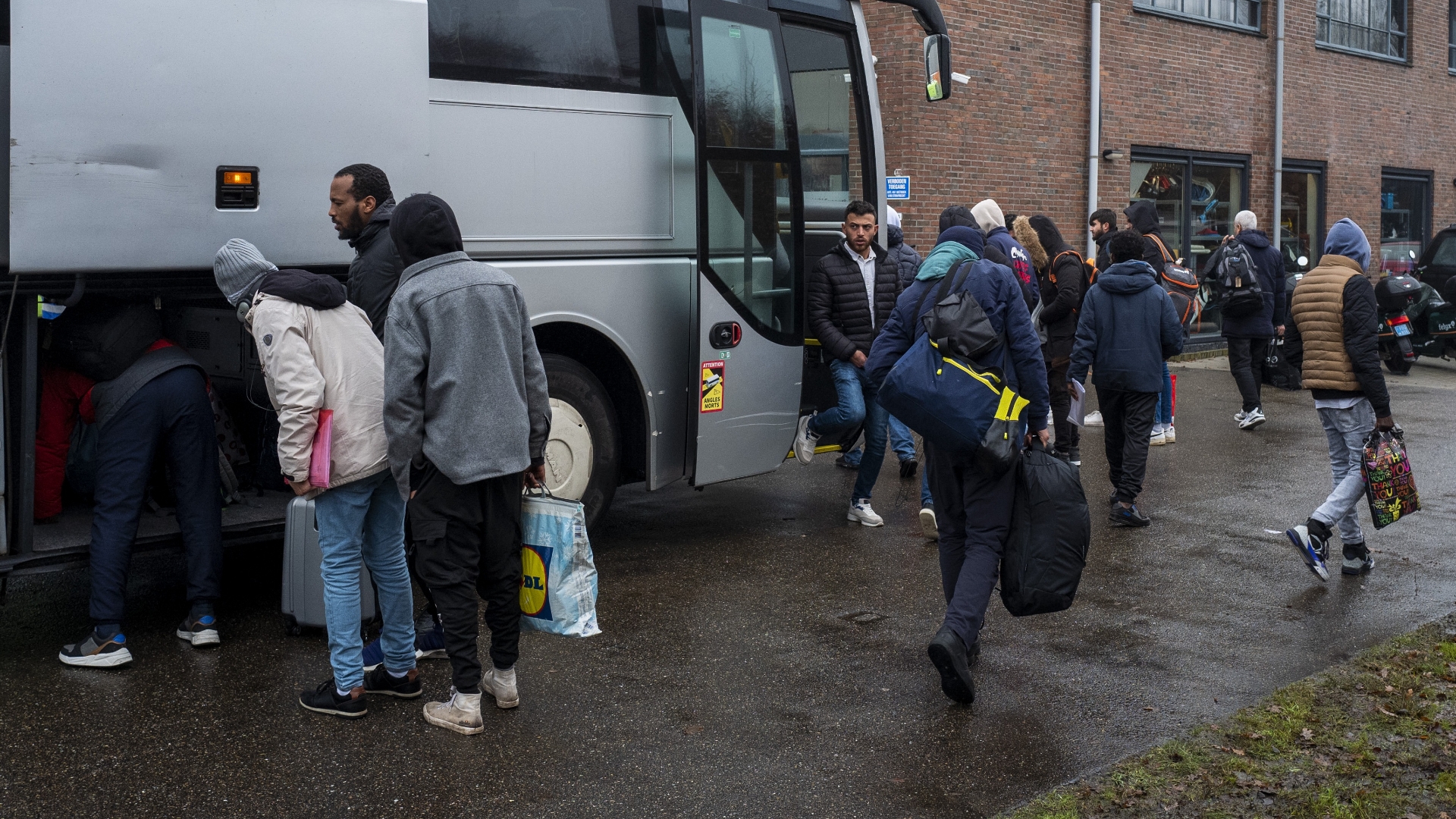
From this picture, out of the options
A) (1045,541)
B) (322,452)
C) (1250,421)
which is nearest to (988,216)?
(1045,541)

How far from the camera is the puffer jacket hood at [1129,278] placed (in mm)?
7836

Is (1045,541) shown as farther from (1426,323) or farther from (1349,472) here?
(1426,323)

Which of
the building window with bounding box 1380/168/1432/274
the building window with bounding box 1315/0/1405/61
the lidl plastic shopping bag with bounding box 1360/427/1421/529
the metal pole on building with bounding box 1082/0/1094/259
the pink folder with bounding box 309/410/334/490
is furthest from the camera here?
the building window with bounding box 1380/168/1432/274

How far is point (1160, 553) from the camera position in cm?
718

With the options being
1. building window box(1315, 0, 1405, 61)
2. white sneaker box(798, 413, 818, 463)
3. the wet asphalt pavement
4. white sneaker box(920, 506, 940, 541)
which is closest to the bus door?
white sneaker box(798, 413, 818, 463)

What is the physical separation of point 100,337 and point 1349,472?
18.9 feet

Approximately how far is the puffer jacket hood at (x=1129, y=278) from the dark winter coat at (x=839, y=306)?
4.78 feet

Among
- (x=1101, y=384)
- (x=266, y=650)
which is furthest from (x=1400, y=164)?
(x=266, y=650)

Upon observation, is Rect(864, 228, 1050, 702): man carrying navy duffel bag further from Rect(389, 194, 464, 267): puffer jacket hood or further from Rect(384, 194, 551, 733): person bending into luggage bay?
Rect(389, 194, 464, 267): puffer jacket hood

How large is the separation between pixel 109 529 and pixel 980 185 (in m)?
11.5

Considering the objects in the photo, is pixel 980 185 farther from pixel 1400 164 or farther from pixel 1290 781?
pixel 1290 781

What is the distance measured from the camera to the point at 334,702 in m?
4.69

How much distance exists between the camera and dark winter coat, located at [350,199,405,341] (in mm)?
5070

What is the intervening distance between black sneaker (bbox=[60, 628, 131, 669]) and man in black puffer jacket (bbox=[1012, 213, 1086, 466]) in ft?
19.4
